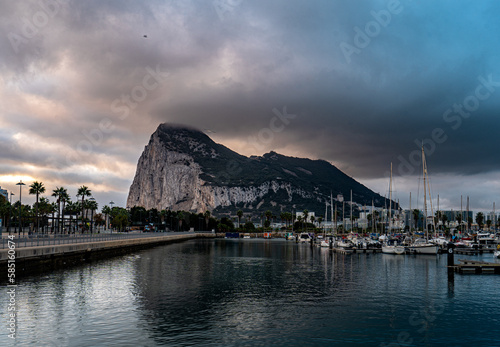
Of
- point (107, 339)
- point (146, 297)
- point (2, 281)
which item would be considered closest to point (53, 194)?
point (2, 281)

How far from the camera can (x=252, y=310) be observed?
34.4 m

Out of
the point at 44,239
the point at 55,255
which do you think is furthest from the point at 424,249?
the point at 44,239

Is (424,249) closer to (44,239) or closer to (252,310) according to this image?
(252,310)

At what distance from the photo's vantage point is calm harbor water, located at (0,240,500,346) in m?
26.2

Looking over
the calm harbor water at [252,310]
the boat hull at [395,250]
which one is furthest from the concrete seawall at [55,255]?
the boat hull at [395,250]

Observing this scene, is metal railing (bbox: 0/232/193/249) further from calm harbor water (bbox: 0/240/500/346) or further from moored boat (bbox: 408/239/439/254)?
moored boat (bbox: 408/239/439/254)

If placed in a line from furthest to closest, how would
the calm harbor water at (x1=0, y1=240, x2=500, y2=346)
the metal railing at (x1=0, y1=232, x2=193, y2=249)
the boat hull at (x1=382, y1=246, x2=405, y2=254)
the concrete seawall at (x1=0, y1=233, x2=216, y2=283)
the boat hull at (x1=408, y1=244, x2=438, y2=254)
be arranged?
the boat hull at (x1=382, y1=246, x2=405, y2=254), the boat hull at (x1=408, y1=244, x2=438, y2=254), the metal railing at (x1=0, y1=232, x2=193, y2=249), the concrete seawall at (x1=0, y1=233, x2=216, y2=283), the calm harbor water at (x1=0, y1=240, x2=500, y2=346)

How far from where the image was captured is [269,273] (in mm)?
61969

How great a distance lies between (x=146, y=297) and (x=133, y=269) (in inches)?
1036

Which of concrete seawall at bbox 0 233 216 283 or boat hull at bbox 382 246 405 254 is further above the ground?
concrete seawall at bbox 0 233 216 283

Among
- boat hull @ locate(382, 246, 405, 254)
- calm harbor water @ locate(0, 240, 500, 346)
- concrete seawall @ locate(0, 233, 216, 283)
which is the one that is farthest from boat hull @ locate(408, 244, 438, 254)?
concrete seawall @ locate(0, 233, 216, 283)

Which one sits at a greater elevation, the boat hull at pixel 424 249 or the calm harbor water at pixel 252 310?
the calm harbor water at pixel 252 310

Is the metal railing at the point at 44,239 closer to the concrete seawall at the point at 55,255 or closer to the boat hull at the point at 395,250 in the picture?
the concrete seawall at the point at 55,255

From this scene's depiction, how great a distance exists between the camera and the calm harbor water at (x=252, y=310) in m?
26.2
